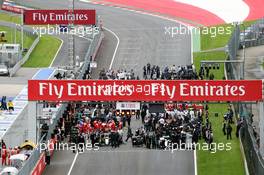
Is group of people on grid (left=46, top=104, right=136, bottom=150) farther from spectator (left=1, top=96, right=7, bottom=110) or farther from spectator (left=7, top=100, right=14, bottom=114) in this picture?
spectator (left=1, top=96, right=7, bottom=110)

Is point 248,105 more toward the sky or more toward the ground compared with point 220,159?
more toward the sky

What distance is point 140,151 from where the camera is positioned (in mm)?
49844

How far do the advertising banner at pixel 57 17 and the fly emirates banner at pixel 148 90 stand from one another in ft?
97.4

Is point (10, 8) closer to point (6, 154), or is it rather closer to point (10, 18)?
point (10, 18)

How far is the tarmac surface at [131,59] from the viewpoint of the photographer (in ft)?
153

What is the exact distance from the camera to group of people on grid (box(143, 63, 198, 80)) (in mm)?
62406

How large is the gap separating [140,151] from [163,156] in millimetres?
1514

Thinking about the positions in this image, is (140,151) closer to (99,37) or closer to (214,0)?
(99,37)

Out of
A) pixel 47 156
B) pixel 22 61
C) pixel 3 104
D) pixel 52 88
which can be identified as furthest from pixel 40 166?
pixel 22 61

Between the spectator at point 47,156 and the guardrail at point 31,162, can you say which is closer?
the guardrail at point 31,162

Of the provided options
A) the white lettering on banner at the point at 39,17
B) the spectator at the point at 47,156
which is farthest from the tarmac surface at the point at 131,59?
the white lettering on banner at the point at 39,17

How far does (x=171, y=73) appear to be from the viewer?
6375 centimetres

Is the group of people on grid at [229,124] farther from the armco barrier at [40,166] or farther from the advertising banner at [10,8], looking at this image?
the advertising banner at [10,8]

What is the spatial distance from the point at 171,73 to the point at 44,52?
706 inches
